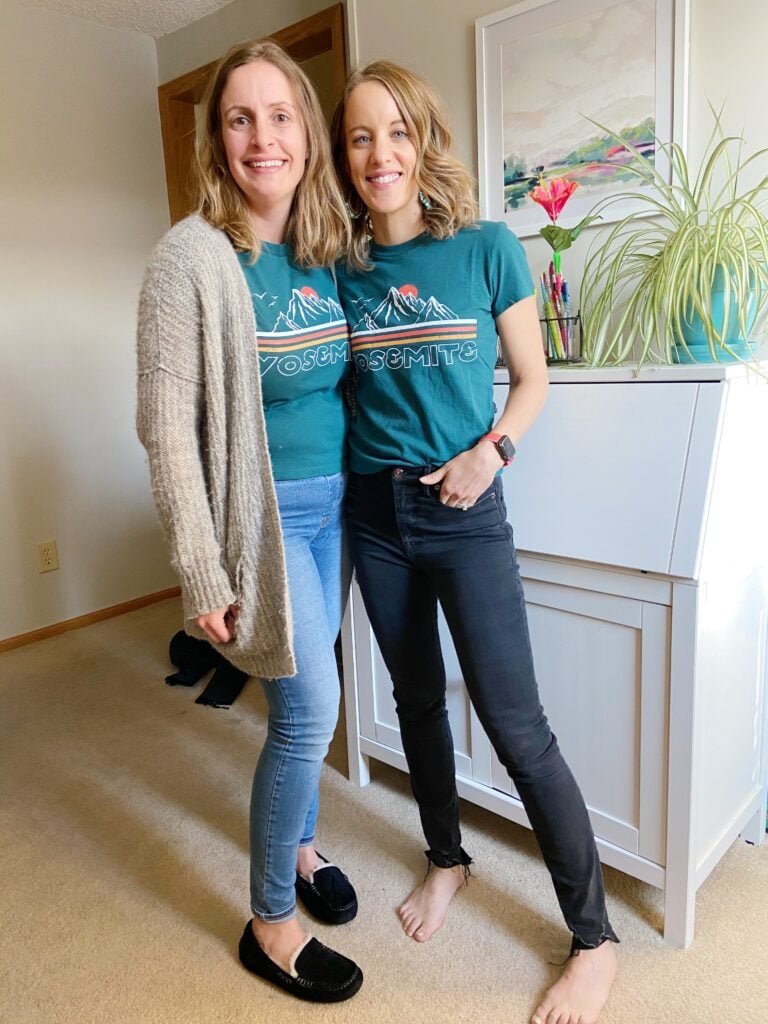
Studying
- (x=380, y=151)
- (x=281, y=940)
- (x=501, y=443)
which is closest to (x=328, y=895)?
(x=281, y=940)

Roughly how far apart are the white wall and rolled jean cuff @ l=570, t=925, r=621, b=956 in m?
2.42

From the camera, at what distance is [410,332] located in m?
1.20

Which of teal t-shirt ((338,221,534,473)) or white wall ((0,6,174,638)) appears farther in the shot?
white wall ((0,6,174,638))

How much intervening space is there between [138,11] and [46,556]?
6.75 ft

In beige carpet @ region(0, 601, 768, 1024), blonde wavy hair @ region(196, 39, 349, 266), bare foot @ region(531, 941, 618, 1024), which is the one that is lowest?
beige carpet @ region(0, 601, 768, 1024)

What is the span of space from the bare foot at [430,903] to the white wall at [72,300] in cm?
211

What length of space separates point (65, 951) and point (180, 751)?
73 centimetres

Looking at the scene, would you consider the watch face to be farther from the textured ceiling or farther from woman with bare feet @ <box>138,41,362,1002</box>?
the textured ceiling

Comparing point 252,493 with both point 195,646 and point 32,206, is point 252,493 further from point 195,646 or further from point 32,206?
point 32,206

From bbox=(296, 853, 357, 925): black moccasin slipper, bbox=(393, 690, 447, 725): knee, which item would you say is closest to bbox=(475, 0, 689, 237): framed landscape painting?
bbox=(393, 690, 447, 725): knee

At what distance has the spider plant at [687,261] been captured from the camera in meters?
1.40

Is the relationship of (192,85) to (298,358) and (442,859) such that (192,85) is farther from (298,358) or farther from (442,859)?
(442,859)

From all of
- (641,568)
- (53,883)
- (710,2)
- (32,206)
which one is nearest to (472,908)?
(641,568)

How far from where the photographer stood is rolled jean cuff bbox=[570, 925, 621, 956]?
1300 millimetres
